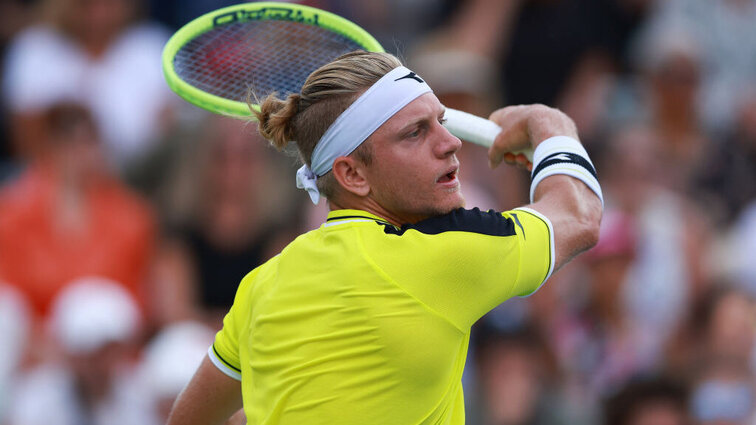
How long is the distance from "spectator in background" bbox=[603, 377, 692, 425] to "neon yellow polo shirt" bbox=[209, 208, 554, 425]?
338 cm

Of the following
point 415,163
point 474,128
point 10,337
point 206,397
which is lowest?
point 10,337

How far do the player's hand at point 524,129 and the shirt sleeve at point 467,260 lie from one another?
49 centimetres

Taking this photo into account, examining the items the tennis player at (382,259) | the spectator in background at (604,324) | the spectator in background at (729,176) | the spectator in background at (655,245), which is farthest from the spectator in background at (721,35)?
the tennis player at (382,259)

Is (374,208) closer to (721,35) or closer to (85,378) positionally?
(85,378)

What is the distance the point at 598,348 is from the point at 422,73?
88.1 inches

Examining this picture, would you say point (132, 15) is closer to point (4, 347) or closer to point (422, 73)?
point (422, 73)

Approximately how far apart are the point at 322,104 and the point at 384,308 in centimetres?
62

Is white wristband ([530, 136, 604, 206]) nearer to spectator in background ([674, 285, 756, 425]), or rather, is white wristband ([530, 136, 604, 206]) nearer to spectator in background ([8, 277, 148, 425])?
spectator in background ([674, 285, 756, 425])

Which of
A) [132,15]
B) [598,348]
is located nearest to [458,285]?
[598,348]

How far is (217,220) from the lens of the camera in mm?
7332

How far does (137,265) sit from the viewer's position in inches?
292

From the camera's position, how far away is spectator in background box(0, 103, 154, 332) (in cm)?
721

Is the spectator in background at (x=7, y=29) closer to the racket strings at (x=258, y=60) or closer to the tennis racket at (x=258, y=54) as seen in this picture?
the tennis racket at (x=258, y=54)

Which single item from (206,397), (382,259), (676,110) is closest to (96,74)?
(676,110)
